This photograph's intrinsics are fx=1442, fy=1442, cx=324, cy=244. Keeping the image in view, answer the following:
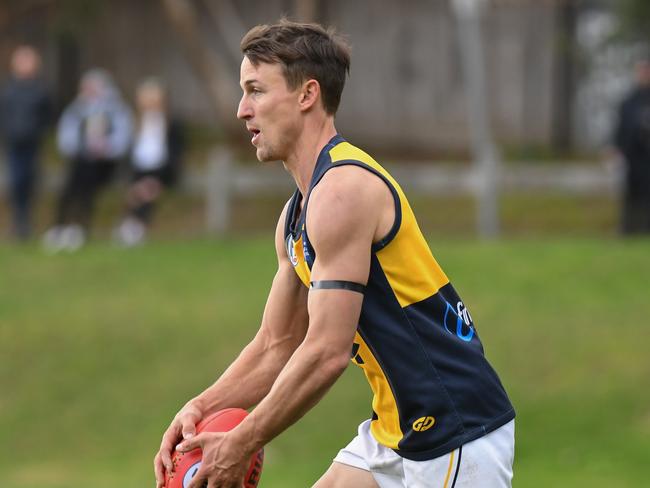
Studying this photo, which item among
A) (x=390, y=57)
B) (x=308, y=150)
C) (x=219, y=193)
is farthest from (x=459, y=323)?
(x=390, y=57)

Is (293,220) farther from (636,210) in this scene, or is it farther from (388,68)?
(388,68)

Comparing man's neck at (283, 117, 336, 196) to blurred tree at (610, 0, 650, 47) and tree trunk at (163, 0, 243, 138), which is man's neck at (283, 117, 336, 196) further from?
tree trunk at (163, 0, 243, 138)

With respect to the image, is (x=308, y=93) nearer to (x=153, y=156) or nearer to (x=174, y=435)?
(x=174, y=435)

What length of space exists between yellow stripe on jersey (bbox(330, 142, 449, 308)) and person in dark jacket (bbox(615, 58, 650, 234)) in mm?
11482

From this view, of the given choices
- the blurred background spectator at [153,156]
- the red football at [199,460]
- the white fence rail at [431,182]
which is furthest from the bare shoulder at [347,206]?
the white fence rail at [431,182]

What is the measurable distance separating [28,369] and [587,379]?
5.18 m

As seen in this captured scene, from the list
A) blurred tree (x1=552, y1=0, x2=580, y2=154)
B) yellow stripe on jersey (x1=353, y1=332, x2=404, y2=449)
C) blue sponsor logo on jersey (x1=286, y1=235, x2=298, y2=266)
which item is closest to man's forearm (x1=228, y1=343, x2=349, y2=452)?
yellow stripe on jersey (x1=353, y1=332, x2=404, y2=449)

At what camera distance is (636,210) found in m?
16.3

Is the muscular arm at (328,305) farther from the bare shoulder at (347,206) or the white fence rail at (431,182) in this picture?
the white fence rail at (431,182)

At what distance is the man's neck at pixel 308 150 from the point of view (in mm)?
4727

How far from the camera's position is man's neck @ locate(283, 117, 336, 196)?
4727mm

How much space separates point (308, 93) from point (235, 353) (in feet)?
29.3

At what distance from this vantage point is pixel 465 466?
4727 millimetres

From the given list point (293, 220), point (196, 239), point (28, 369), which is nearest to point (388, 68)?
point (196, 239)
